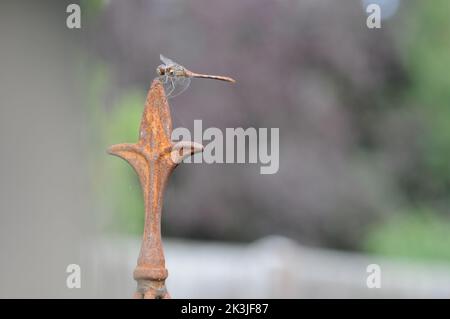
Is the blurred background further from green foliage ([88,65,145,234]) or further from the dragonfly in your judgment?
the dragonfly

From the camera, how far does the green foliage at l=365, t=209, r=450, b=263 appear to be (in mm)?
10352

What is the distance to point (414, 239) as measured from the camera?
10422 mm

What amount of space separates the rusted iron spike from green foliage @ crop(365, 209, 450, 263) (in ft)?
29.9

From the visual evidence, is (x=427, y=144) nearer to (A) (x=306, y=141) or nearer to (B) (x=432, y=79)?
(B) (x=432, y=79)

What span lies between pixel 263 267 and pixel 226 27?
4.19 meters

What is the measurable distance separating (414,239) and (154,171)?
30.8 ft

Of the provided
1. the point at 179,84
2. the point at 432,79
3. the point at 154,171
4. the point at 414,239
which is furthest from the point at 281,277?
the point at 432,79

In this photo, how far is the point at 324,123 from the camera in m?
10.5

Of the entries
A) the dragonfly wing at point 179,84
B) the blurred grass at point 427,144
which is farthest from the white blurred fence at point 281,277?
the dragonfly wing at point 179,84

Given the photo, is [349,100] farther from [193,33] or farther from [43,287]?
[43,287]

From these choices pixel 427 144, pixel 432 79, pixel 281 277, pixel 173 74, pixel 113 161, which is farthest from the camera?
pixel 432 79

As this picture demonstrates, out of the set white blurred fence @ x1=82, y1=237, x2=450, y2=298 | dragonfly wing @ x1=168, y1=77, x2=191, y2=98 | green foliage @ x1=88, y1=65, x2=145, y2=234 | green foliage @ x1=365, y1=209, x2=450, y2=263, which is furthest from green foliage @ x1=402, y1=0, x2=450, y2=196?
dragonfly wing @ x1=168, y1=77, x2=191, y2=98

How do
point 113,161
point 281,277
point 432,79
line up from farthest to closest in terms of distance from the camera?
point 432,79 → point 281,277 → point 113,161
